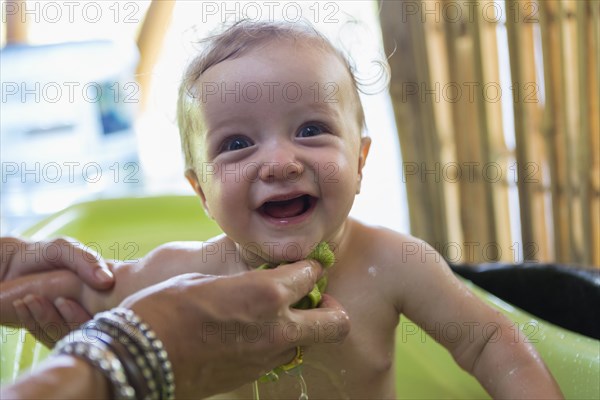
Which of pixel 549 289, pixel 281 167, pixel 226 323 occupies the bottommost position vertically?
pixel 549 289

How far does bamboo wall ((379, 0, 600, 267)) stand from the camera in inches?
67.3

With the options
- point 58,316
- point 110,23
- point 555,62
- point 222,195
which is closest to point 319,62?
point 222,195

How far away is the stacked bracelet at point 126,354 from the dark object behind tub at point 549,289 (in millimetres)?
706

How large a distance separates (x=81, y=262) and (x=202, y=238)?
0.58 metres

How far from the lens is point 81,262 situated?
1089 mm

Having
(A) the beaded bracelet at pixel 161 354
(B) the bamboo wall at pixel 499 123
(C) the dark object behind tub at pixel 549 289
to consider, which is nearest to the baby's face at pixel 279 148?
(A) the beaded bracelet at pixel 161 354

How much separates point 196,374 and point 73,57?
8.45ft

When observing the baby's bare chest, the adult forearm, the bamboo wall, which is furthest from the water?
the bamboo wall

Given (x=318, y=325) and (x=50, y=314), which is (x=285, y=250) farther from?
(x=50, y=314)

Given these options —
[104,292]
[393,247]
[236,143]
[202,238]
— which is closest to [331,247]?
[393,247]

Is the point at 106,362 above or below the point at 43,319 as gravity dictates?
above

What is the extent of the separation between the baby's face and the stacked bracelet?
0.73 feet

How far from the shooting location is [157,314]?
75 cm

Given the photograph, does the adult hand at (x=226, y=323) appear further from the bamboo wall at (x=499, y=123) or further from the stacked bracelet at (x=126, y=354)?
the bamboo wall at (x=499, y=123)
